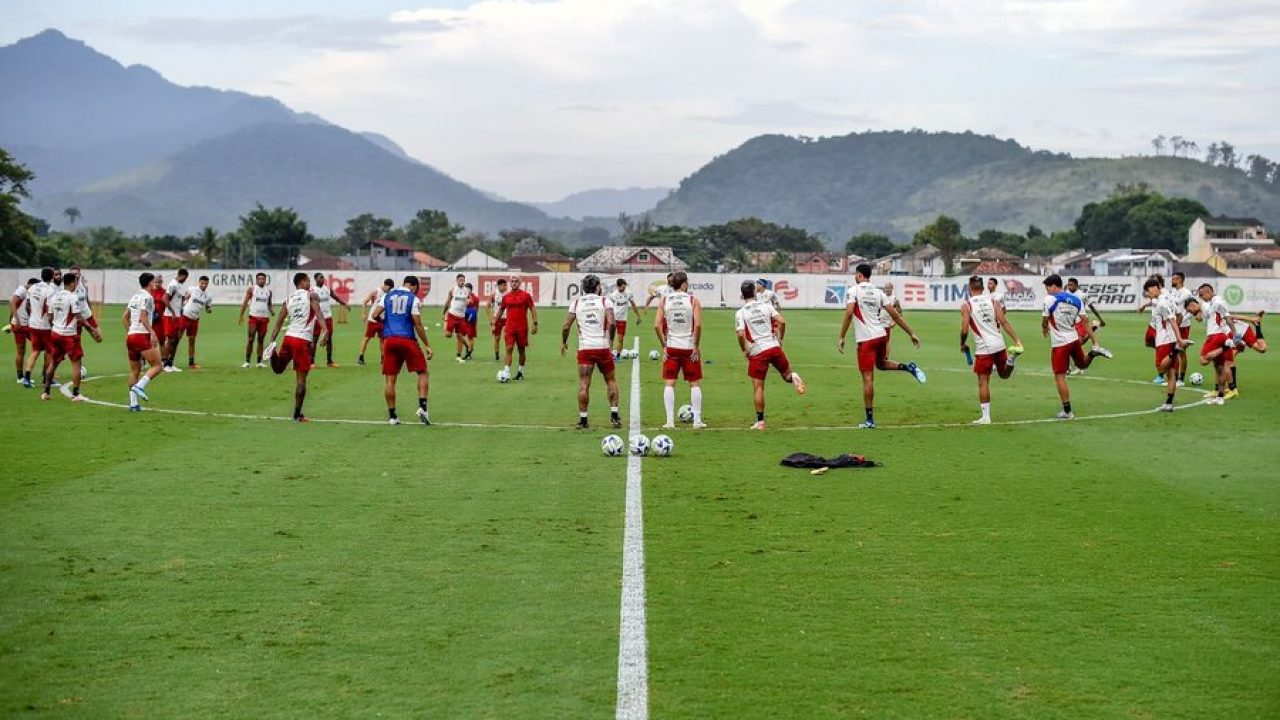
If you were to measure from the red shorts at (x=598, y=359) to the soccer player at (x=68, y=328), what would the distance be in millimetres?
9162

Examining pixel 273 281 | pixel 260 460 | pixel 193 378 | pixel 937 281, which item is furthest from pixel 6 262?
pixel 260 460

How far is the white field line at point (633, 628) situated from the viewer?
7059 millimetres

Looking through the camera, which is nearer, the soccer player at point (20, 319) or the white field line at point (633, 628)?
the white field line at point (633, 628)

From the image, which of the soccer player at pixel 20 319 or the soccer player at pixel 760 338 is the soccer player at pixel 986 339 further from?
the soccer player at pixel 20 319

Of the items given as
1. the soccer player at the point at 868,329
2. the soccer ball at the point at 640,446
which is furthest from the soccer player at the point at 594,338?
the soccer player at the point at 868,329

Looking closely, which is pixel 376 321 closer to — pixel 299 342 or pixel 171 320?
pixel 299 342

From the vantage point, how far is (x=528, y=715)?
6.86 metres

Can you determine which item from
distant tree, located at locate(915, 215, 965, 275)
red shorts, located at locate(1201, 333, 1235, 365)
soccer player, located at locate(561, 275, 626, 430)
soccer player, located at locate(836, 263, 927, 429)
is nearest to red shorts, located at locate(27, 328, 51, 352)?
soccer player, located at locate(561, 275, 626, 430)

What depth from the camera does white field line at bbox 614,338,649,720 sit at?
23.2 feet

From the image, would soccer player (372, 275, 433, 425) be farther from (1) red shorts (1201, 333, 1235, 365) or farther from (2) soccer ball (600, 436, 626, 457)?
(1) red shorts (1201, 333, 1235, 365)

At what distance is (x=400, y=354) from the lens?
1978cm

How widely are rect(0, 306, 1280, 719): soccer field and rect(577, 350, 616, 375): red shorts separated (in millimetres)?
Answer: 1047

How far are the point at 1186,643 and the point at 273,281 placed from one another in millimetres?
75194

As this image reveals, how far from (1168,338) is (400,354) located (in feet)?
42.8
